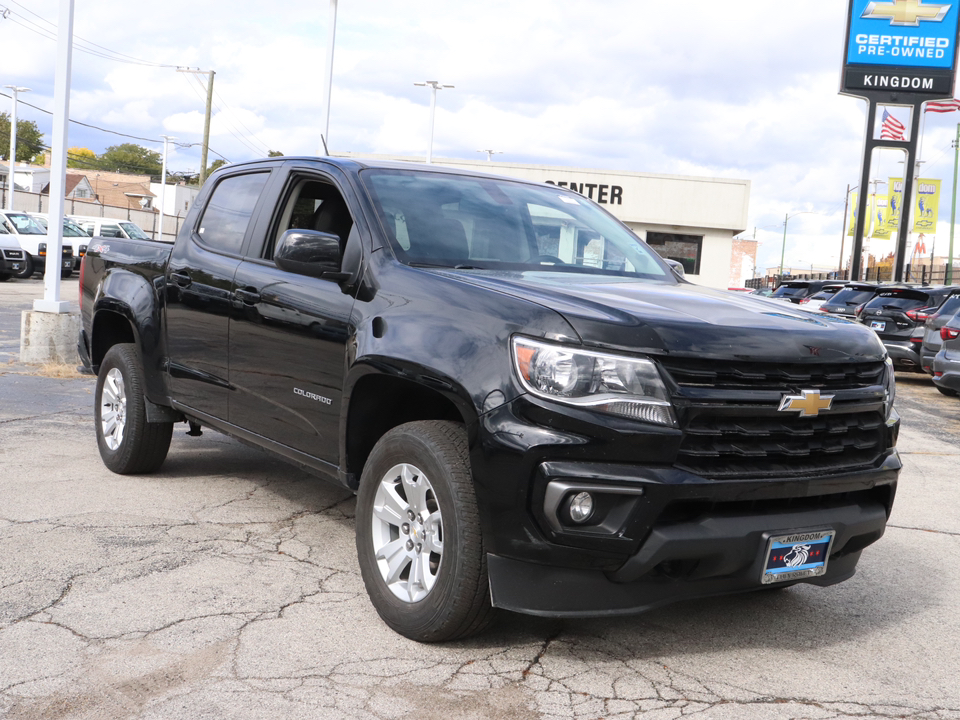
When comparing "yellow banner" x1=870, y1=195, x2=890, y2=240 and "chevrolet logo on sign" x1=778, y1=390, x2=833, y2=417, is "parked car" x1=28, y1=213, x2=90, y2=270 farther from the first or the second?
"yellow banner" x1=870, y1=195, x2=890, y2=240

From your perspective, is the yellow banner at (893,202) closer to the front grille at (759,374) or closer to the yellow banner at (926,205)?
the yellow banner at (926,205)

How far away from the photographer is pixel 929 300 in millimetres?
16688

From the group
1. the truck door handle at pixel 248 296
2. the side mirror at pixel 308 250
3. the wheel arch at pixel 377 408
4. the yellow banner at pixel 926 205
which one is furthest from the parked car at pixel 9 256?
the yellow banner at pixel 926 205

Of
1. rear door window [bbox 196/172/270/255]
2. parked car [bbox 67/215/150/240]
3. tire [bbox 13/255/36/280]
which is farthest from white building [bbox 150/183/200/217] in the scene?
rear door window [bbox 196/172/270/255]

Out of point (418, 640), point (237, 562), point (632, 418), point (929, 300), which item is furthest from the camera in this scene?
point (929, 300)

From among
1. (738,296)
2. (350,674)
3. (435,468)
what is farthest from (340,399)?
(738,296)

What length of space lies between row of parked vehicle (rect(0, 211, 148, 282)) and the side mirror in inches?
896

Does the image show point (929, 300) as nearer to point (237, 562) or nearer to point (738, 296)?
point (738, 296)

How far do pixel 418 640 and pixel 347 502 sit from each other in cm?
225

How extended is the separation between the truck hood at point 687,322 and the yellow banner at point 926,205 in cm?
4967

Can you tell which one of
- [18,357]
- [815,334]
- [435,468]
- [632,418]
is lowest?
[18,357]

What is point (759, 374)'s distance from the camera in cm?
350

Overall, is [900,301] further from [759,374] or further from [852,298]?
[759,374]

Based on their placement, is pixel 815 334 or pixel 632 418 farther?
pixel 815 334
